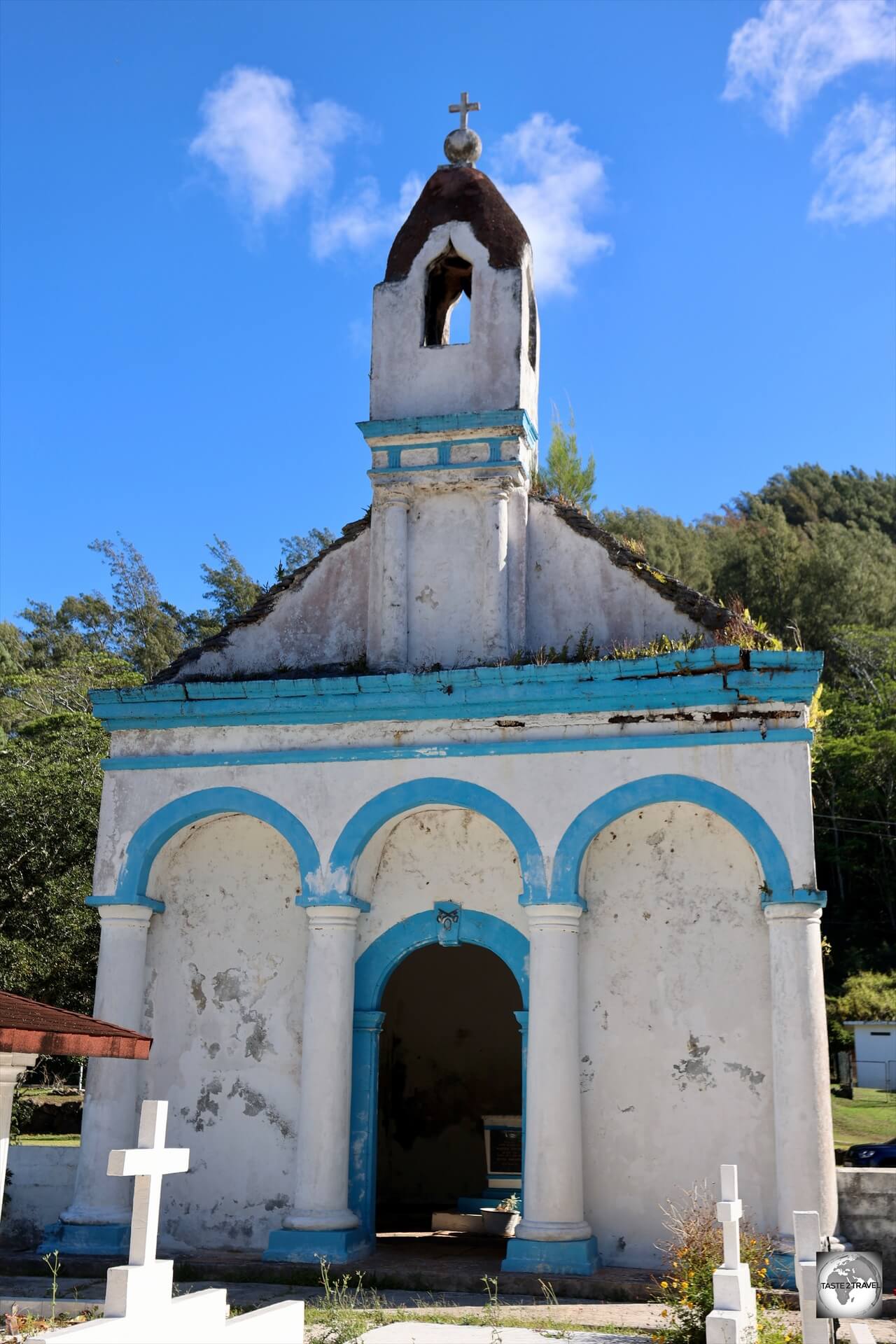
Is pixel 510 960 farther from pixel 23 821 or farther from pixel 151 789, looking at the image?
pixel 23 821

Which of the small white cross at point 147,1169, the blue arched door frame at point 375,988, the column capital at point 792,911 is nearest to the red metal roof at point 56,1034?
the small white cross at point 147,1169

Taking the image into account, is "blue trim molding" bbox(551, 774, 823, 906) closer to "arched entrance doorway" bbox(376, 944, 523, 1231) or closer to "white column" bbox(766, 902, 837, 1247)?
"white column" bbox(766, 902, 837, 1247)

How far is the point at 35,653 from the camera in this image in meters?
47.7

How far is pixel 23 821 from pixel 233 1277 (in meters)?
15.0

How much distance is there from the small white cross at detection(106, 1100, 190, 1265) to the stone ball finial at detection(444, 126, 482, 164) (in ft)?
37.4

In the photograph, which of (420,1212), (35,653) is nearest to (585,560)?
(420,1212)

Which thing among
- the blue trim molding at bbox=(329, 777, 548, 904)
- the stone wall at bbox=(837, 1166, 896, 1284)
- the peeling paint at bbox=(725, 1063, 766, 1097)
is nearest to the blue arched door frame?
the blue trim molding at bbox=(329, 777, 548, 904)

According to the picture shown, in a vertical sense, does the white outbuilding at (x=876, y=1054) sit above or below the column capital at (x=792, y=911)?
below

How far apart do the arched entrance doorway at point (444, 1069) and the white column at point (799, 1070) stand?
6.75 metres

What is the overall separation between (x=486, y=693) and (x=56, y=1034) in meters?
5.67

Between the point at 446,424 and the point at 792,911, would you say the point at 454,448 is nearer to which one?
the point at 446,424

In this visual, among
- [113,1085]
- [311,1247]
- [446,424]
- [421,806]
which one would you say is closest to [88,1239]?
[113,1085]

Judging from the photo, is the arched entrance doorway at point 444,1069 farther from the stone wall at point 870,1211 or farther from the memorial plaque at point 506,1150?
the stone wall at point 870,1211

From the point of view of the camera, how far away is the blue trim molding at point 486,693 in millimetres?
11156
